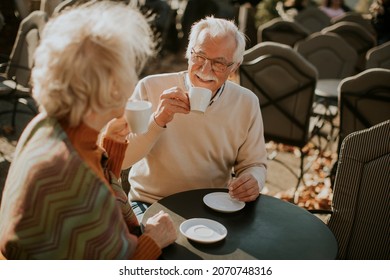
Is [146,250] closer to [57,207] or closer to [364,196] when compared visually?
[57,207]

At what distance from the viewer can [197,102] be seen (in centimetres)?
191

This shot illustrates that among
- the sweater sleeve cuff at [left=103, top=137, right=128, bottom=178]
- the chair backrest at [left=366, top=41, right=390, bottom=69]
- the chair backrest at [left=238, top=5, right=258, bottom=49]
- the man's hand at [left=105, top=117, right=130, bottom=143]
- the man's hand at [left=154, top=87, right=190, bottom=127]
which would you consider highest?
the man's hand at [left=154, top=87, right=190, bottom=127]

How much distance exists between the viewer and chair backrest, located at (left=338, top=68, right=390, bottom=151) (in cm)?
315

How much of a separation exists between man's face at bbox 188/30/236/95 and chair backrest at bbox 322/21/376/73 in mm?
4018

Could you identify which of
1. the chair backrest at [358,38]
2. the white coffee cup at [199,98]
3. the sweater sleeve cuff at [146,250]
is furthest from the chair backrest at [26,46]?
the chair backrest at [358,38]

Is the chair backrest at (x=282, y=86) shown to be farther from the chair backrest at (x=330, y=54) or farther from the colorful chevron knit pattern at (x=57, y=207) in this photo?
the colorful chevron knit pattern at (x=57, y=207)

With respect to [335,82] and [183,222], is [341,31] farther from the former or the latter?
[183,222]

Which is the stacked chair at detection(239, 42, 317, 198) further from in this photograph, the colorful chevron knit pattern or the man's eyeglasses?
the colorful chevron knit pattern

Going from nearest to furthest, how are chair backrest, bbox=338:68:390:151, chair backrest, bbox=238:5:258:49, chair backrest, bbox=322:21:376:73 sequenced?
chair backrest, bbox=338:68:390:151 < chair backrest, bbox=322:21:376:73 < chair backrest, bbox=238:5:258:49

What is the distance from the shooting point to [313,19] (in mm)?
7578

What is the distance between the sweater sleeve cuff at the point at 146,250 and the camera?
4.87 ft

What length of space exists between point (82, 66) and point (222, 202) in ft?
3.05

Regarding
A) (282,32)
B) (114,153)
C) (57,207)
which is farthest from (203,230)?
(282,32)

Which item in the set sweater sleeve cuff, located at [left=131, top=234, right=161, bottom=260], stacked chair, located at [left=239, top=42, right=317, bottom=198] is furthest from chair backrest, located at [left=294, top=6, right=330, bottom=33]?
sweater sleeve cuff, located at [left=131, top=234, right=161, bottom=260]
